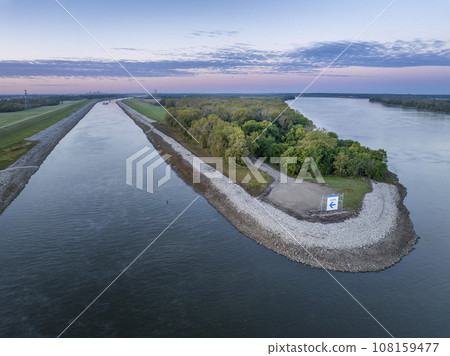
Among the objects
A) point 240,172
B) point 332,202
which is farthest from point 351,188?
point 240,172

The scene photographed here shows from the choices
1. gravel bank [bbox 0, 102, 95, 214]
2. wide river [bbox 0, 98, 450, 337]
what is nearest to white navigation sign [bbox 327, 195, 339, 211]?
wide river [bbox 0, 98, 450, 337]

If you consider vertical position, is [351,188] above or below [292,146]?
below

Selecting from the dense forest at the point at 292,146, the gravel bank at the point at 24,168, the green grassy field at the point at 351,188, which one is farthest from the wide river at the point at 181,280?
the dense forest at the point at 292,146

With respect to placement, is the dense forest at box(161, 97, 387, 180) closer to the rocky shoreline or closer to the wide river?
the rocky shoreline

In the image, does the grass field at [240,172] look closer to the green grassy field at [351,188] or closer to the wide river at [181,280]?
the wide river at [181,280]

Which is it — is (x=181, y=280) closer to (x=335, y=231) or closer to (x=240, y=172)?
(x=335, y=231)
